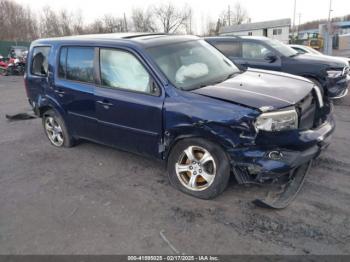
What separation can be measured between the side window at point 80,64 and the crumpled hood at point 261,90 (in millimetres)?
1773

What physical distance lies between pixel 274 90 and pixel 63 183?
9.84 ft

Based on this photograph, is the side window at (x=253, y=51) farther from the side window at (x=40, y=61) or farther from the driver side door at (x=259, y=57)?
the side window at (x=40, y=61)

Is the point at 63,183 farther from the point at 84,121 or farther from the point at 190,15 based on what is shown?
the point at 190,15

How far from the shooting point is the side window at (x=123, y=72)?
3.78 m

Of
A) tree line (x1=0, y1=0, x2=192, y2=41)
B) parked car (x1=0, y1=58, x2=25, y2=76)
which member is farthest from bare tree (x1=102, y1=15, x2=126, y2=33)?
parked car (x1=0, y1=58, x2=25, y2=76)

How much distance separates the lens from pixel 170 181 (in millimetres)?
3799

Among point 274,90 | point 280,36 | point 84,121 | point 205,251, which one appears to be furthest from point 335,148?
point 280,36

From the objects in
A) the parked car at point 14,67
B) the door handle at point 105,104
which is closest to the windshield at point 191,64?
the door handle at point 105,104

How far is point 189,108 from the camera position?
3.34 metres

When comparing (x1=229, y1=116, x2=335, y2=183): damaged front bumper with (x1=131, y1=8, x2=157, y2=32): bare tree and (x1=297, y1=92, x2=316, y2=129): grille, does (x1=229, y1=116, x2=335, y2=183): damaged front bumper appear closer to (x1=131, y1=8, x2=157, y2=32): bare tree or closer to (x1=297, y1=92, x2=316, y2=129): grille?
(x1=297, y1=92, x2=316, y2=129): grille

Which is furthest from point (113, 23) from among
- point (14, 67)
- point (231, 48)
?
point (231, 48)

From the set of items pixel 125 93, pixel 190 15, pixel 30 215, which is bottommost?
pixel 30 215

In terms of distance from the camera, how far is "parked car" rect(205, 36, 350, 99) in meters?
7.41

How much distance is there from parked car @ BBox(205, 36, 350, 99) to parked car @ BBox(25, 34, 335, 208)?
3.68 m
